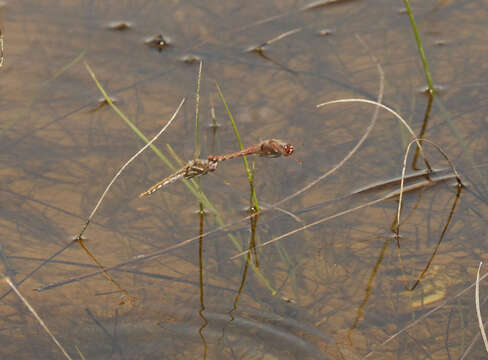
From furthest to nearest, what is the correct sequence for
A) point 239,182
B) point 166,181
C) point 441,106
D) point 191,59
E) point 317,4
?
point 317,4 < point 191,59 < point 441,106 < point 239,182 < point 166,181

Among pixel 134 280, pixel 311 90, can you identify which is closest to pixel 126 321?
pixel 134 280

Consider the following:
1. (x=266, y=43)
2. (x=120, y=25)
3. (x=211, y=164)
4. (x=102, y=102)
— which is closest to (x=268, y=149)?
(x=211, y=164)

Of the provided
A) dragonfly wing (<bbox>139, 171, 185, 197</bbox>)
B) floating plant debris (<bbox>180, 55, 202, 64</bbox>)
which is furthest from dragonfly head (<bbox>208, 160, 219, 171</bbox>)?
floating plant debris (<bbox>180, 55, 202, 64</bbox>)

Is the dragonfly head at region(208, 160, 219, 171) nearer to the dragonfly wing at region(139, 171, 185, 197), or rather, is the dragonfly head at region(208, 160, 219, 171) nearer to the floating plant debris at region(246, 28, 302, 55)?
the dragonfly wing at region(139, 171, 185, 197)

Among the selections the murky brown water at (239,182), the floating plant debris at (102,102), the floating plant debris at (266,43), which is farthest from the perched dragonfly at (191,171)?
the floating plant debris at (266,43)

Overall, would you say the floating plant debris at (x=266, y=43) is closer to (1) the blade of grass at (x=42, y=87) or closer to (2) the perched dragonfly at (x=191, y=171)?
(1) the blade of grass at (x=42, y=87)

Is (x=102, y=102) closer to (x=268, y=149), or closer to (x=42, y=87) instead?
(x=42, y=87)
